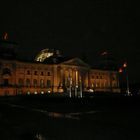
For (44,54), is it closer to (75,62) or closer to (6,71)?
(75,62)

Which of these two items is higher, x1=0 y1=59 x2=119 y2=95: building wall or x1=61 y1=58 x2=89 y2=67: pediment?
x1=61 y1=58 x2=89 y2=67: pediment

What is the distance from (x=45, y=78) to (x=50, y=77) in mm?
2779

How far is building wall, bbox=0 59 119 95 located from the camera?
3597 inches

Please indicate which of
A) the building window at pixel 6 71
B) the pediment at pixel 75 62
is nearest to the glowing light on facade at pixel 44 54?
the pediment at pixel 75 62

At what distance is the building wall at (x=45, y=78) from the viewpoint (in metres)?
91.4

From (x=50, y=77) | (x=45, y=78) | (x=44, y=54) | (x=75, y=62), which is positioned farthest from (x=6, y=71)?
(x=44, y=54)

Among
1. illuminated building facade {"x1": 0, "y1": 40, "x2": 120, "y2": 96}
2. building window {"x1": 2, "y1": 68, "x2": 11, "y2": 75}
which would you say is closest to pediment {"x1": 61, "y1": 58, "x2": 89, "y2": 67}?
Answer: illuminated building facade {"x1": 0, "y1": 40, "x2": 120, "y2": 96}

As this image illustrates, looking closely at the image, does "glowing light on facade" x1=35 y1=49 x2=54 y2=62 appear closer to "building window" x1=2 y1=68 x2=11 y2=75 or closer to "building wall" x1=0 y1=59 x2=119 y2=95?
"building wall" x1=0 y1=59 x2=119 y2=95

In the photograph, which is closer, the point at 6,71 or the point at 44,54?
the point at 6,71

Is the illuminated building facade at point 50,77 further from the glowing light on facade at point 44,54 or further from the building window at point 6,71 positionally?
the glowing light on facade at point 44,54

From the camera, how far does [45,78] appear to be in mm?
104938

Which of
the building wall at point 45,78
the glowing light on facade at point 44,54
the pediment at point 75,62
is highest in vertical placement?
the glowing light on facade at point 44,54

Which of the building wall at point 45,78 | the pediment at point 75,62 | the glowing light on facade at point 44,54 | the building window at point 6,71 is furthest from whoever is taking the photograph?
the glowing light on facade at point 44,54

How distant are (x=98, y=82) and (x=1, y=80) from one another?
56.7 m
